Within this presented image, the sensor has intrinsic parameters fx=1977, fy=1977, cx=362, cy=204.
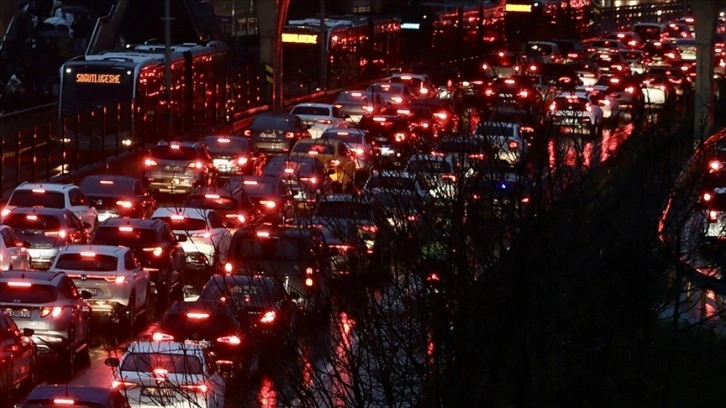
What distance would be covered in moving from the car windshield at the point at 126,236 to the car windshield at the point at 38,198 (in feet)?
13.6

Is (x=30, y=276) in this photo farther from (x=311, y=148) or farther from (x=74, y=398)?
(x=311, y=148)

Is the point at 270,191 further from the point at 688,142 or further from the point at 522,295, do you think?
the point at 522,295

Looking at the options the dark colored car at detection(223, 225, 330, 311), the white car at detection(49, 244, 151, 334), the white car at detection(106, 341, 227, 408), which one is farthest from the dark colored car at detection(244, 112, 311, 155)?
the white car at detection(106, 341, 227, 408)

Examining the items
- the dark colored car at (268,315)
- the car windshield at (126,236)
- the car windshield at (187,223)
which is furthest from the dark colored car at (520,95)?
the car windshield at (187,223)

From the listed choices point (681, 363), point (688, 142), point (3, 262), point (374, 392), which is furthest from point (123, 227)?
point (374, 392)

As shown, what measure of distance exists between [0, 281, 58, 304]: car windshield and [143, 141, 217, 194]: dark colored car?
731 inches

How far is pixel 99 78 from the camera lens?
52.9 meters

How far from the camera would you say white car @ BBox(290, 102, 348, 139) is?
56344 mm

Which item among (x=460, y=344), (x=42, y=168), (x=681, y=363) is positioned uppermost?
(x=460, y=344)

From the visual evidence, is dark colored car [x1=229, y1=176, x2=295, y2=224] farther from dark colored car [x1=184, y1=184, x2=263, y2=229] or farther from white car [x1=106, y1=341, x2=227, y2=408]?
white car [x1=106, y1=341, x2=227, y2=408]

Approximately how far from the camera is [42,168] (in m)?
46.4

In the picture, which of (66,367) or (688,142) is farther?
A: (688,142)

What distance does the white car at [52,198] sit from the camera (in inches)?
1468

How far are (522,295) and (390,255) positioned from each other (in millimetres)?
1319
